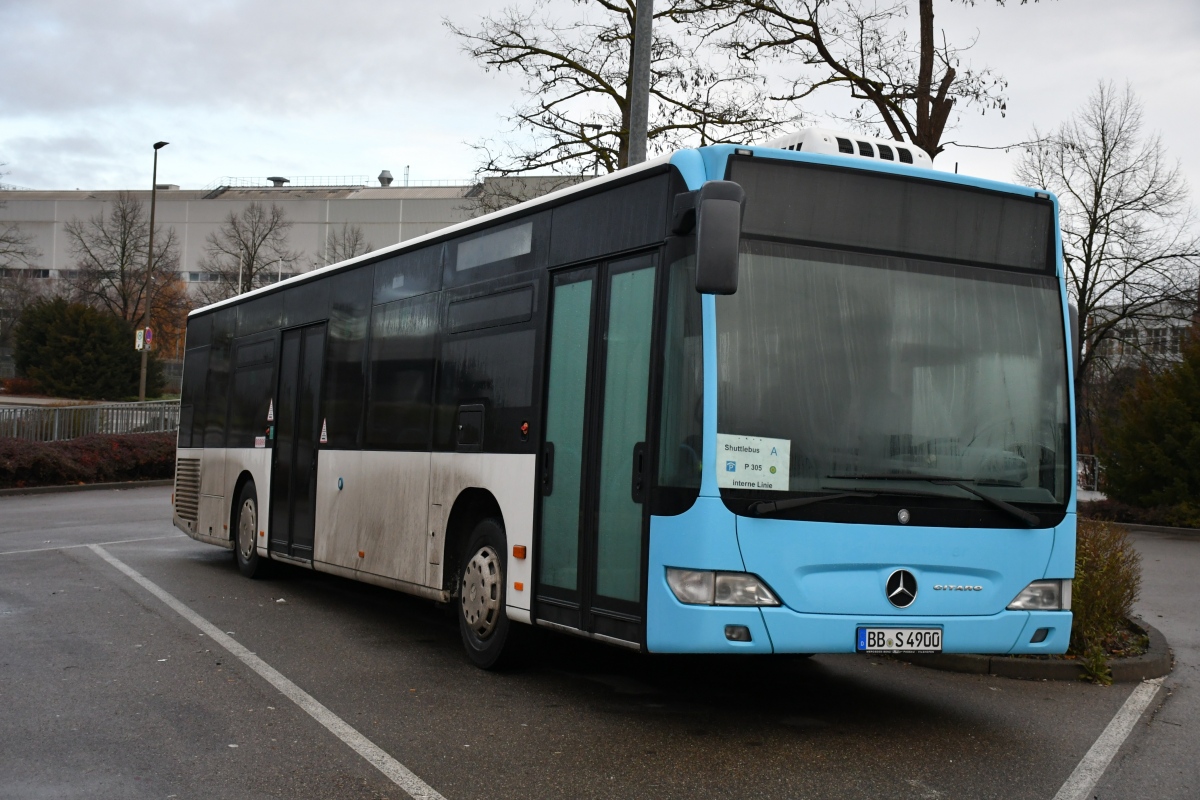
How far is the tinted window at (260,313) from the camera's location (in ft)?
46.0

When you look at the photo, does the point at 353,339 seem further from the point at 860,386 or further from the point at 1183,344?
the point at 1183,344

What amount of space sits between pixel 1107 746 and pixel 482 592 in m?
3.97

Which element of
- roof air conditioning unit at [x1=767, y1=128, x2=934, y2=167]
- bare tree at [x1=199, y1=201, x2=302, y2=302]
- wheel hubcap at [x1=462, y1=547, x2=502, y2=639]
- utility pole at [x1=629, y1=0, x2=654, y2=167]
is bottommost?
wheel hubcap at [x1=462, y1=547, x2=502, y2=639]

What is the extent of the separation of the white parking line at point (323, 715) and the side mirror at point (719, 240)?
8.84 feet

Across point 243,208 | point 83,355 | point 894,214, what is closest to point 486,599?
point 894,214

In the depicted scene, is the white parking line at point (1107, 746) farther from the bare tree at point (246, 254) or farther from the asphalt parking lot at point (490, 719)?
the bare tree at point (246, 254)

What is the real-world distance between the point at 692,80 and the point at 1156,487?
51.4 feet

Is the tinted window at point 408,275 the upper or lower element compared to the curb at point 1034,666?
upper

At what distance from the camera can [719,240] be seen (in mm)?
6316

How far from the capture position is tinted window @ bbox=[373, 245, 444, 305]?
10086 millimetres

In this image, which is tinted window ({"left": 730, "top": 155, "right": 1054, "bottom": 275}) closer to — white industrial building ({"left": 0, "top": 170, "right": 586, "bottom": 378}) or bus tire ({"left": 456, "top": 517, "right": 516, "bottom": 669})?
bus tire ({"left": 456, "top": 517, "right": 516, "bottom": 669})

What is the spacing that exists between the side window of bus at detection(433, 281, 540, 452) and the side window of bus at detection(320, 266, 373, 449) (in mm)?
1982

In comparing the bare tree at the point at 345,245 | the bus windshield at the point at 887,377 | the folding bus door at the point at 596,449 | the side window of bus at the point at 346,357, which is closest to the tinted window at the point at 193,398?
the side window of bus at the point at 346,357

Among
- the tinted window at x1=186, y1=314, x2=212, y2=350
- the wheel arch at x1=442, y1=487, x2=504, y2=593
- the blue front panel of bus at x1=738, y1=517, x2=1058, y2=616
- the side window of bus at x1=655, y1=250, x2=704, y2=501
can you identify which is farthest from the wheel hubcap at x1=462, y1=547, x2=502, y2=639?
A: the tinted window at x1=186, y1=314, x2=212, y2=350
